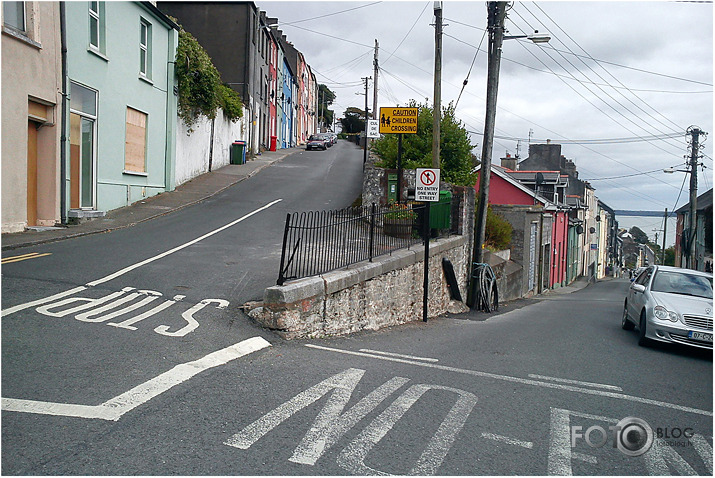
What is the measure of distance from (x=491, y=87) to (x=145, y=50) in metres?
11.5

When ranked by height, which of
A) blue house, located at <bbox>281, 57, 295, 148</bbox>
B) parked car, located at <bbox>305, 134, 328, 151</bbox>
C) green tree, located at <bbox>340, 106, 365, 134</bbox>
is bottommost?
parked car, located at <bbox>305, 134, 328, 151</bbox>

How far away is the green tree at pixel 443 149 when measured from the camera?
65.3 feet

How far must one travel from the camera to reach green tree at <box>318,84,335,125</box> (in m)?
113

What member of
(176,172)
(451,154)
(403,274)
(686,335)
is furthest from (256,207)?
(686,335)

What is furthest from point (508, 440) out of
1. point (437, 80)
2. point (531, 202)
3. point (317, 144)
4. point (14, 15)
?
point (317, 144)

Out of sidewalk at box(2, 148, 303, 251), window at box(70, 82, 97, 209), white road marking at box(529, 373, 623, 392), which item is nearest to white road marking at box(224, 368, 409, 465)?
white road marking at box(529, 373, 623, 392)

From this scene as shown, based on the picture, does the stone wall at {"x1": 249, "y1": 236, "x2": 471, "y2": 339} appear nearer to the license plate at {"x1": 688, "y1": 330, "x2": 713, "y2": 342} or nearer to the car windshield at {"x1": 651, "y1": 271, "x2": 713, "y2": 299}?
the car windshield at {"x1": 651, "y1": 271, "x2": 713, "y2": 299}

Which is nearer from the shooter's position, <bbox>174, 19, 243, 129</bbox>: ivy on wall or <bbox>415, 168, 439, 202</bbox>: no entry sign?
<bbox>415, 168, 439, 202</bbox>: no entry sign

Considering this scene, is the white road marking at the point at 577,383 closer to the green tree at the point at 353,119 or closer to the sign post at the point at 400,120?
the sign post at the point at 400,120

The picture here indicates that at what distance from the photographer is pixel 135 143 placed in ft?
64.0

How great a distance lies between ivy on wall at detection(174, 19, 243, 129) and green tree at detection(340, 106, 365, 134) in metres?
73.0

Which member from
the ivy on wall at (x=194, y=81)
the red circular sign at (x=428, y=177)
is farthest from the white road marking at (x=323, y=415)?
the ivy on wall at (x=194, y=81)

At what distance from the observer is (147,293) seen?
9078mm

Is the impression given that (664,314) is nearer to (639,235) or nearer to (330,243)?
(330,243)
